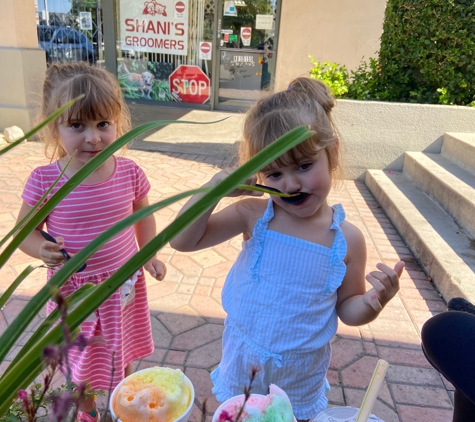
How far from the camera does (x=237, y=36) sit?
8.42 metres

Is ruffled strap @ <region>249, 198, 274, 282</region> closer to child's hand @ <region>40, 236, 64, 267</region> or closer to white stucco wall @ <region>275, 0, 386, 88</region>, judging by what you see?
child's hand @ <region>40, 236, 64, 267</region>

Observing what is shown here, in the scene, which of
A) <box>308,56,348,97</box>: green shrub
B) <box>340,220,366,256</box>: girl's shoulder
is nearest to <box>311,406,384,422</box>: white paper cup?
<box>340,220,366,256</box>: girl's shoulder

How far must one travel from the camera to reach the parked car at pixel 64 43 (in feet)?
31.0

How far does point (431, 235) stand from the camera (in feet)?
11.2

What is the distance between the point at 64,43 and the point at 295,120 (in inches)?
388

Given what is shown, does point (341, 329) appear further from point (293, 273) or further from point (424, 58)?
point (424, 58)

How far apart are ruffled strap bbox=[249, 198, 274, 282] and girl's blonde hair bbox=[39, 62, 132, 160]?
0.70 m

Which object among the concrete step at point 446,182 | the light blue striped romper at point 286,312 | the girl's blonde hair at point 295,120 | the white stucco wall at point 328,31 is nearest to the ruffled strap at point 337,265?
the light blue striped romper at point 286,312

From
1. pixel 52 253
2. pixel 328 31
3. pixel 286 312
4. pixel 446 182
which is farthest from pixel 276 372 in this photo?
pixel 328 31

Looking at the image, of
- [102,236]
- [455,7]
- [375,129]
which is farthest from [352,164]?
[102,236]

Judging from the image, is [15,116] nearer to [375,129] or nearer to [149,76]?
[149,76]

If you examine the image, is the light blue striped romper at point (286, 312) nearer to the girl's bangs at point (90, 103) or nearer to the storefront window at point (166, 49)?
the girl's bangs at point (90, 103)

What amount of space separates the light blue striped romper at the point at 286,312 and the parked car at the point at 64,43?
30.8 ft

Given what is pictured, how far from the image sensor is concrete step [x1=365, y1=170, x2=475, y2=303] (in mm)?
2797
